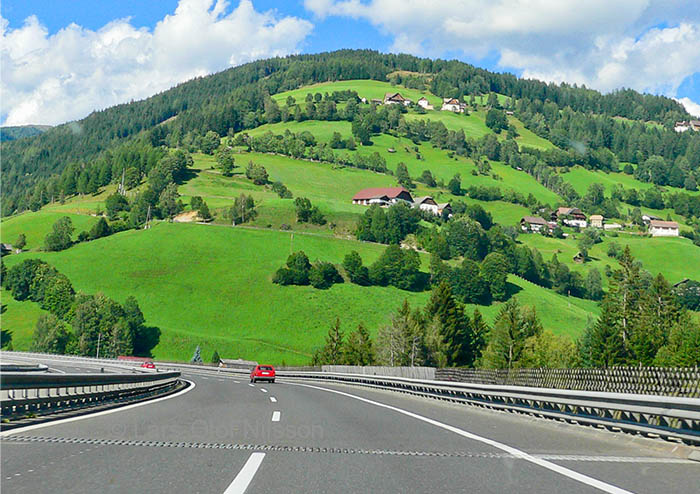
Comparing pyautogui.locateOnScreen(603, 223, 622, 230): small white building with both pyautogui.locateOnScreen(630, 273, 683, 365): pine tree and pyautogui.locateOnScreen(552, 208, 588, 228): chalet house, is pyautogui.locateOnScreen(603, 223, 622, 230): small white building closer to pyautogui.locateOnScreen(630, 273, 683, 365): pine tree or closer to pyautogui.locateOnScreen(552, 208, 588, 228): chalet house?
pyautogui.locateOnScreen(552, 208, 588, 228): chalet house

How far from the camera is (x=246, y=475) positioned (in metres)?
7.95

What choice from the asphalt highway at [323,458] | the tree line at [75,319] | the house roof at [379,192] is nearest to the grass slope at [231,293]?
the tree line at [75,319]

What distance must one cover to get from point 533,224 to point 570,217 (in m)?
19.2

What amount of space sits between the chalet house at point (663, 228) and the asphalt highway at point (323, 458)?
191 meters

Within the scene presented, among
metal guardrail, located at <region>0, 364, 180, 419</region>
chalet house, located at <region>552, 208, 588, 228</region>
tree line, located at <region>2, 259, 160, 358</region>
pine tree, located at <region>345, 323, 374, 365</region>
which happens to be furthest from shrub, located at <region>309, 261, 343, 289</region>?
metal guardrail, located at <region>0, 364, 180, 419</region>

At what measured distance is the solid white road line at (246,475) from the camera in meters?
7.12

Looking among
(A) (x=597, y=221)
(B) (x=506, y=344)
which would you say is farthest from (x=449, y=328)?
(A) (x=597, y=221)

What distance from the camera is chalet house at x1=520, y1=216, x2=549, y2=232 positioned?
600ft

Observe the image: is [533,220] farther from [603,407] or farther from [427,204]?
[603,407]

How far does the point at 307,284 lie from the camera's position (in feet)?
403

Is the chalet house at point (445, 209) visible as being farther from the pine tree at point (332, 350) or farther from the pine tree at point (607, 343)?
the pine tree at point (607, 343)

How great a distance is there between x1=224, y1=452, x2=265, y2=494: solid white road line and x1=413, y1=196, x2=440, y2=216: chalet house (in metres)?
173

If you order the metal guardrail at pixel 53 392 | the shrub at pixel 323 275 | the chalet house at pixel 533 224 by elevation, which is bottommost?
the metal guardrail at pixel 53 392

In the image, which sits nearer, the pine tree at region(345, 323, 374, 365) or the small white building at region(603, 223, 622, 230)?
the pine tree at region(345, 323, 374, 365)
